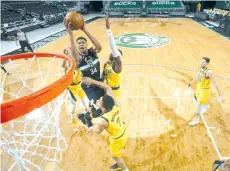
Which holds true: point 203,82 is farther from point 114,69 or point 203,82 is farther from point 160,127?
point 114,69

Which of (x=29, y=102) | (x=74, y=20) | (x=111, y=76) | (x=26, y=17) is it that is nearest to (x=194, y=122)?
(x=111, y=76)

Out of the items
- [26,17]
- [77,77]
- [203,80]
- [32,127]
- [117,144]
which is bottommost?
[32,127]

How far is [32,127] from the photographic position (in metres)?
4.45

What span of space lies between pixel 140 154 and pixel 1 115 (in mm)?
2710

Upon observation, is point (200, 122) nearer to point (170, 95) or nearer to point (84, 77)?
point (170, 95)

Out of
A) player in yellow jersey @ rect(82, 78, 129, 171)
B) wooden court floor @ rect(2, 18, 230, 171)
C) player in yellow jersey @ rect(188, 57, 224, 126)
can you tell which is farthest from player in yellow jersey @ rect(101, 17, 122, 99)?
player in yellow jersey @ rect(188, 57, 224, 126)

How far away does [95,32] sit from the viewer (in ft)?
50.9

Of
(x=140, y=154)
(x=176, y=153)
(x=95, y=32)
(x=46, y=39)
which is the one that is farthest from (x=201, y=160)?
(x=95, y=32)

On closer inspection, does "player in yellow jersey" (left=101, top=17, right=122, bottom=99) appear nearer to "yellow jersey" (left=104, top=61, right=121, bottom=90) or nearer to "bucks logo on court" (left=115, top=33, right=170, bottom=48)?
"yellow jersey" (left=104, top=61, right=121, bottom=90)

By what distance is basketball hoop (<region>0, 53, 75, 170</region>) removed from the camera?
1985 millimetres

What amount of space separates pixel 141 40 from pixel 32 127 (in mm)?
9520

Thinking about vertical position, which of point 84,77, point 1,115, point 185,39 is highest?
point 1,115

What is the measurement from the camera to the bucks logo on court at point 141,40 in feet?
38.0

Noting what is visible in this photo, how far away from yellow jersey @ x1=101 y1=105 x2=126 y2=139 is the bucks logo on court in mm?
8757
